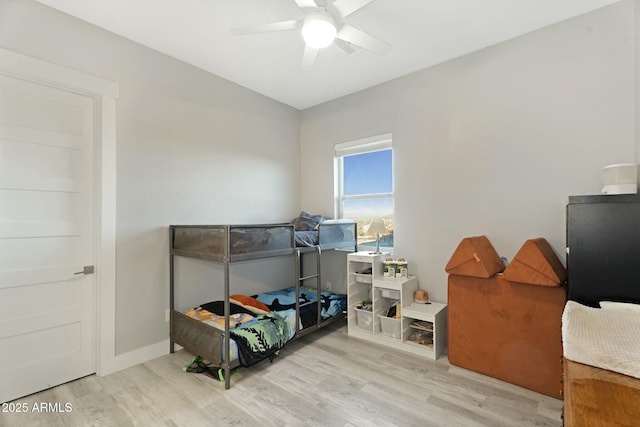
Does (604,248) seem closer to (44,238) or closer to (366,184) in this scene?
(366,184)

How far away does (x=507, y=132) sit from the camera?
250 cm

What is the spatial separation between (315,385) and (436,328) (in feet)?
3.86

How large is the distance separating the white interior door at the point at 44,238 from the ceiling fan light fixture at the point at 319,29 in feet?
6.18

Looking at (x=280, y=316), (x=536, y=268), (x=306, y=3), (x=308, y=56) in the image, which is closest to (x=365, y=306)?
(x=280, y=316)

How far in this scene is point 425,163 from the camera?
298cm

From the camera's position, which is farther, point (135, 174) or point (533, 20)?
point (135, 174)

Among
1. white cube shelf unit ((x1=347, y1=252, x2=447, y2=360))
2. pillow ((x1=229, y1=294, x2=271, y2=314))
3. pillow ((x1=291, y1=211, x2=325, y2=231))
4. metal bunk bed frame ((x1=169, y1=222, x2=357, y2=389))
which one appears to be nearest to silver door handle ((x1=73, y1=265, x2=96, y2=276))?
metal bunk bed frame ((x1=169, y1=222, x2=357, y2=389))

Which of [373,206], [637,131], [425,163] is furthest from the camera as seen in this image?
[373,206]

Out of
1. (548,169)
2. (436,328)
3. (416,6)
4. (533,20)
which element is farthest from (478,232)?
(416,6)

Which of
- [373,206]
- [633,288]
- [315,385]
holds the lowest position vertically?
[315,385]

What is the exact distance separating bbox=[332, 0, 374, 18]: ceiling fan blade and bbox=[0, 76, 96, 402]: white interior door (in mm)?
2100

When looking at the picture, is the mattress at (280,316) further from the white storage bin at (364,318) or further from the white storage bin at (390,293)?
the white storage bin at (390,293)

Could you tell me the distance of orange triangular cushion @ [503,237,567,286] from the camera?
192cm

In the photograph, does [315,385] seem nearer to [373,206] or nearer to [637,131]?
[373,206]
